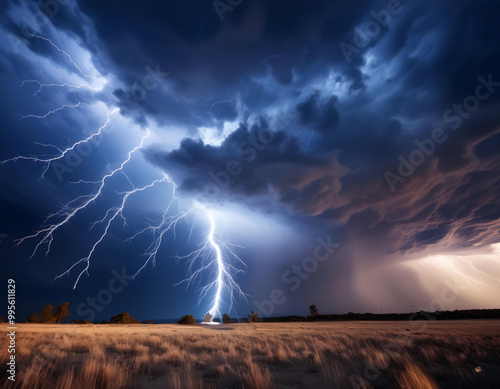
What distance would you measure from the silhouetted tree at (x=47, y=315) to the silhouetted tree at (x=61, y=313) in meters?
0.47

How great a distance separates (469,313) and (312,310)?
822 inches

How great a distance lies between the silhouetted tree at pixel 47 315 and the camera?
27913mm

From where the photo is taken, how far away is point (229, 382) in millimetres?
4074

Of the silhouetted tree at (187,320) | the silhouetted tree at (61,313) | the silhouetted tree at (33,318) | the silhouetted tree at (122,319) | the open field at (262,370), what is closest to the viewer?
the open field at (262,370)

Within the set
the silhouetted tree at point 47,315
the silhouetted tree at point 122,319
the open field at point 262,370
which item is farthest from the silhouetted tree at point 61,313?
the open field at point 262,370

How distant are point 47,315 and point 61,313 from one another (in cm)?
155

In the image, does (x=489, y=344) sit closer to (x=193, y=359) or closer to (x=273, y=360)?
(x=273, y=360)

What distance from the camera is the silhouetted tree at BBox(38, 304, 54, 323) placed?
27.9m

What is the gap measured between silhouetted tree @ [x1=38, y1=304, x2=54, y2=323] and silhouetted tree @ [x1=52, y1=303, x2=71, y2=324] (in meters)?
0.47

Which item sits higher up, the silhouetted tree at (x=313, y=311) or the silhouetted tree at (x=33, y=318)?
the silhouetted tree at (x=33, y=318)

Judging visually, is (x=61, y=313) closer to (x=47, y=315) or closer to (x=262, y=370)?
(x=47, y=315)

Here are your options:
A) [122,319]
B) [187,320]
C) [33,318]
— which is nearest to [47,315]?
[33,318]

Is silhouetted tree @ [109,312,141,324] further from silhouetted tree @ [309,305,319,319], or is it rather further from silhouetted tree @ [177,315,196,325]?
silhouetted tree @ [309,305,319,319]

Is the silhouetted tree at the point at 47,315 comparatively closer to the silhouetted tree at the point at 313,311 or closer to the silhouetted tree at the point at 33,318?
the silhouetted tree at the point at 33,318
